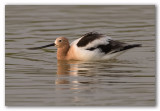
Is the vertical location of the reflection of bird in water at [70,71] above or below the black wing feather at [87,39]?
below

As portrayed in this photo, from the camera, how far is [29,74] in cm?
1123

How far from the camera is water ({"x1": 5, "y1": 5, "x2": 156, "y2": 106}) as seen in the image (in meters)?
9.41

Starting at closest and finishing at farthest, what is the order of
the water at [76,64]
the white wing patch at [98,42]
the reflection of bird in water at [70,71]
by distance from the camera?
the water at [76,64]
the reflection of bird in water at [70,71]
the white wing patch at [98,42]

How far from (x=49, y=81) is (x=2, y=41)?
1218 mm

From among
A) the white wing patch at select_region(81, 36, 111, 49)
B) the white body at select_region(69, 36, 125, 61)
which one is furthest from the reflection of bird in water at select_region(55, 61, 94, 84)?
the white wing patch at select_region(81, 36, 111, 49)

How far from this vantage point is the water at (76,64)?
9406 millimetres

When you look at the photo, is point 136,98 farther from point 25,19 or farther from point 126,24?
point 25,19

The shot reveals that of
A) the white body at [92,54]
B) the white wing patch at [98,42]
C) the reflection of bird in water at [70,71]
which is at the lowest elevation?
the reflection of bird in water at [70,71]

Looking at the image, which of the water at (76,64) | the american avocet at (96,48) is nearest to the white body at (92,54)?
the american avocet at (96,48)

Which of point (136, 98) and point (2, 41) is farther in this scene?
point (2, 41)

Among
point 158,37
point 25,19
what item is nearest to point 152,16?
point 25,19

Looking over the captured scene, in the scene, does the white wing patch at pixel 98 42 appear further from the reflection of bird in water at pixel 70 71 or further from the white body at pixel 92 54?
the reflection of bird in water at pixel 70 71

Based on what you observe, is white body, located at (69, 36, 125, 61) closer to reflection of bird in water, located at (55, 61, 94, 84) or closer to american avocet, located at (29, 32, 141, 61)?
american avocet, located at (29, 32, 141, 61)

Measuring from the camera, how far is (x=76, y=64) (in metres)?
12.9
